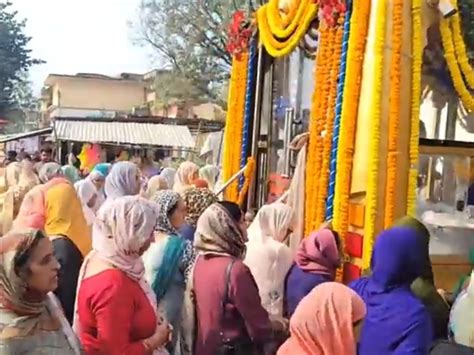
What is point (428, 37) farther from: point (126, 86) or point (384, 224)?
point (126, 86)

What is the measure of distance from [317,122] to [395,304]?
2811 mm

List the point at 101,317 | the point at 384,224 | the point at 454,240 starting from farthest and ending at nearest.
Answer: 1. the point at 454,240
2. the point at 384,224
3. the point at 101,317

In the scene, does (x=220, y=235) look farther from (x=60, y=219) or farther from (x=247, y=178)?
(x=247, y=178)

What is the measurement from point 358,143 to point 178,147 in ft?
55.2

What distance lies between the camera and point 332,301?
2590 mm

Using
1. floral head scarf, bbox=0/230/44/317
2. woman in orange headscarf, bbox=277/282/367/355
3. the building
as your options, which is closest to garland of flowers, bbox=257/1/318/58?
woman in orange headscarf, bbox=277/282/367/355

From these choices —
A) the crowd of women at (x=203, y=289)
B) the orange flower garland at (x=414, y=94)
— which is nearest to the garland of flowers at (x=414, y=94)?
the orange flower garland at (x=414, y=94)

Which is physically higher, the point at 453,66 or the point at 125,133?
the point at 453,66

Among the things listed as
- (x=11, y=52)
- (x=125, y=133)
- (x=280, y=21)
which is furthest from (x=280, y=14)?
(x=11, y=52)

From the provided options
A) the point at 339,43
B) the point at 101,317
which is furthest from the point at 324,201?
the point at 101,317

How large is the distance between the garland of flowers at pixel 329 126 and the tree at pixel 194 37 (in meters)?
18.4

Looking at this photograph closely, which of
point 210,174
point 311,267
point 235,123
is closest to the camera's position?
point 311,267

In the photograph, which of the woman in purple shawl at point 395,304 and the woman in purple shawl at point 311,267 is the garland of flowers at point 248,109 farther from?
the woman in purple shawl at point 395,304

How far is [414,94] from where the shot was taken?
5.09m
